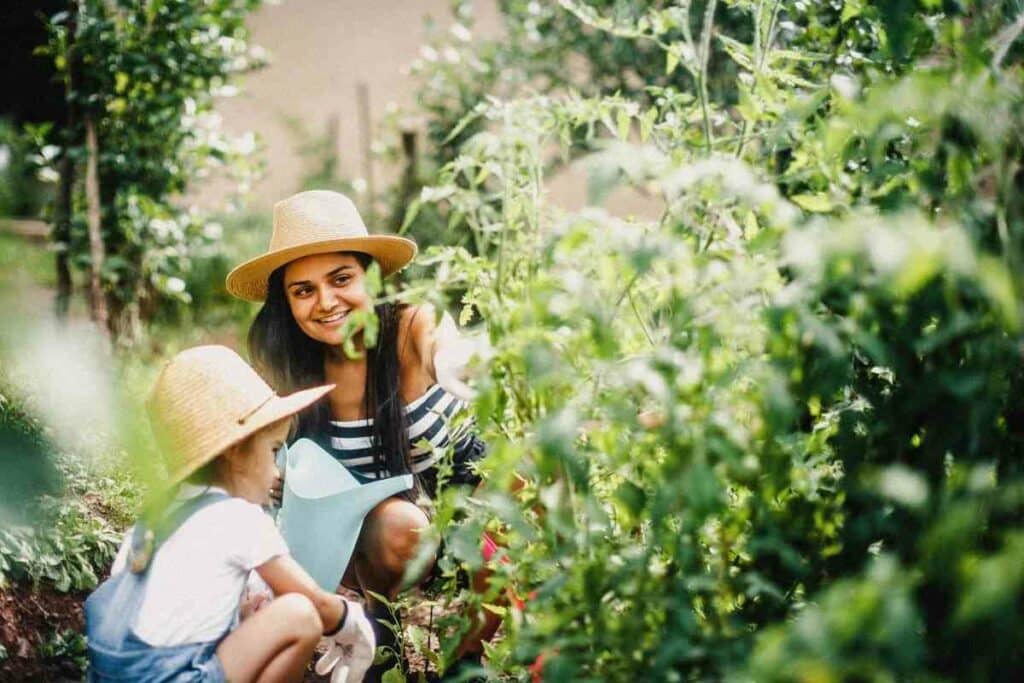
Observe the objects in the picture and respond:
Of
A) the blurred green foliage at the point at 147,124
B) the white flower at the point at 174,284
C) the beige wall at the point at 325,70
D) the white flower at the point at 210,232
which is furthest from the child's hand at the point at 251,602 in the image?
the beige wall at the point at 325,70

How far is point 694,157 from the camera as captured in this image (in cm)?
153

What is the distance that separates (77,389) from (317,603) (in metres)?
1.39

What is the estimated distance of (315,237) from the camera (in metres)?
2.46

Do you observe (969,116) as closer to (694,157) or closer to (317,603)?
(694,157)

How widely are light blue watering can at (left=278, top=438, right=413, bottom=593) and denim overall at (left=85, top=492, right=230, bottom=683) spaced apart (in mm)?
506

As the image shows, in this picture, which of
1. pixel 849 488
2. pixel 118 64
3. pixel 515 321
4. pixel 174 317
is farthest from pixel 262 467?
pixel 174 317

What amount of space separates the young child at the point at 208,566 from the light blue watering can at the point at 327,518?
353 millimetres

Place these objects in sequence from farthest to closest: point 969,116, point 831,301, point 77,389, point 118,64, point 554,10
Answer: point 554,10, point 118,64, point 831,301, point 969,116, point 77,389

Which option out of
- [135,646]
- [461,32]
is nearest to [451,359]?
[135,646]

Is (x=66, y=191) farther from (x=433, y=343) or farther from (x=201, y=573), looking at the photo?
(x=201, y=573)

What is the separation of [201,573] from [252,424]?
282mm

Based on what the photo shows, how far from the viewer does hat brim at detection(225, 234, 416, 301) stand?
97.3 inches

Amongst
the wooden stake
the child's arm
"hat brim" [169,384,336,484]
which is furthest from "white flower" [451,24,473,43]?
the child's arm

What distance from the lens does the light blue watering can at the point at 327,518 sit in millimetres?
2295
